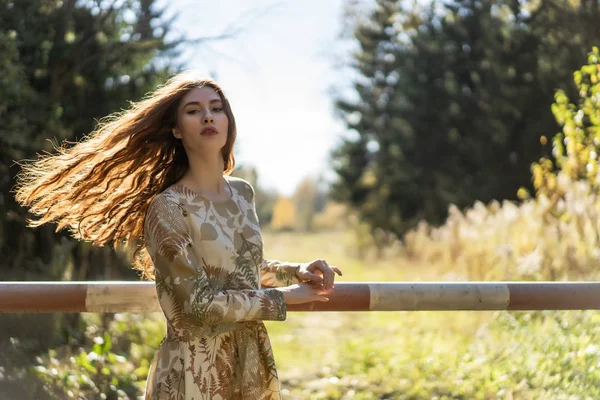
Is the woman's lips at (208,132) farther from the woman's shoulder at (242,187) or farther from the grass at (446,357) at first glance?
the grass at (446,357)

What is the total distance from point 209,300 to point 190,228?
250mm

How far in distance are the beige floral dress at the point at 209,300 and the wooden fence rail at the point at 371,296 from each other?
1.22 ft

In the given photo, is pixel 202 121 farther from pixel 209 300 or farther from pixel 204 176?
pixel 209 300

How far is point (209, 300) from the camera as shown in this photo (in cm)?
198

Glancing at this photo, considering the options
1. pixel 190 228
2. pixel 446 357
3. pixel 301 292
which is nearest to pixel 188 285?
pixel 190 228

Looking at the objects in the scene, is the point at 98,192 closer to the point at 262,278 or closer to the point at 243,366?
the point at 262,278

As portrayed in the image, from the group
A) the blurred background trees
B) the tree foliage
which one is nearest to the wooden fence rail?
the blurred background trees

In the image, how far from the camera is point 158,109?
230 centimetres

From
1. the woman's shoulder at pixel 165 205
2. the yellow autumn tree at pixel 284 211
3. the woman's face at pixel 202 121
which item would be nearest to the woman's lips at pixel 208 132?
the woman's face at pixel 202 121

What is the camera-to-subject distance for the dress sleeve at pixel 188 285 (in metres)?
1.98

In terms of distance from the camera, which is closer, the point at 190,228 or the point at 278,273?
the point at 190,228

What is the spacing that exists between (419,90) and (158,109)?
15.7 meters

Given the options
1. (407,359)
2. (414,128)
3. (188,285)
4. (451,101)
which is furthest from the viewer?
(414,128)

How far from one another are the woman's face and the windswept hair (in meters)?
0.04
